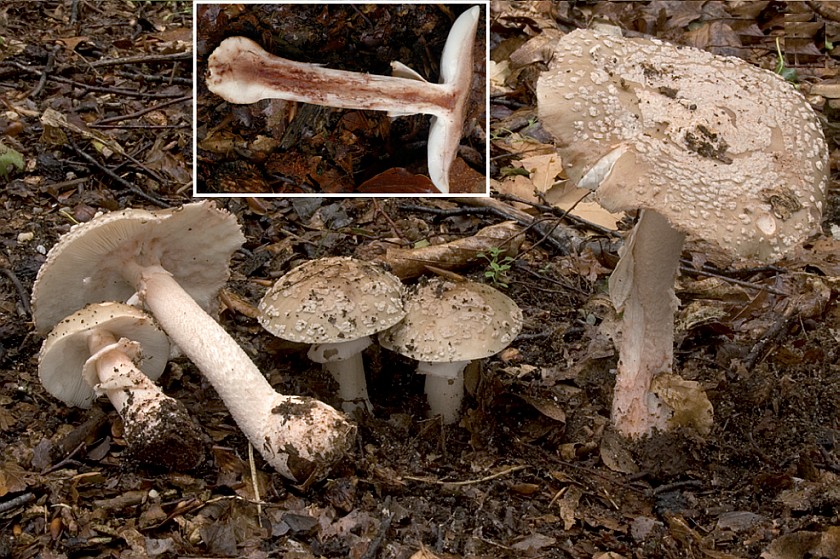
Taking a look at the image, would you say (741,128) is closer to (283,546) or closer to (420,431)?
(420,431)

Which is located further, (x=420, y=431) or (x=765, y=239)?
(x=420, y=431)

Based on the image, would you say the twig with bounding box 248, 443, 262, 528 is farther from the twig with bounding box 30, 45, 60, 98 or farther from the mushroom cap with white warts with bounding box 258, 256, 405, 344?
the twig with bounding box 30, 45, 60, 98

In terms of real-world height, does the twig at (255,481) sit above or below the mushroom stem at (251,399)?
below

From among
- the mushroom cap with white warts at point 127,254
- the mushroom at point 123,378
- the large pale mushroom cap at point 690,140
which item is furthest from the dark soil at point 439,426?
the large pale mushroom cap at point 690,140

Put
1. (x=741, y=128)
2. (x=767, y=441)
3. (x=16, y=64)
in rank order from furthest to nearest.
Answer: (x=16, y=64) < (x=767, y=441) < (x=741, y=128)

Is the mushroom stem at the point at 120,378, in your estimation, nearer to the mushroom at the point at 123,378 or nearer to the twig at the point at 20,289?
the mushroom at the point at 123,378

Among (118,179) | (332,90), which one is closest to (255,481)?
(332,90)

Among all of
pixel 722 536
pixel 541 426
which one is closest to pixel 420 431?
pixel 541 426
